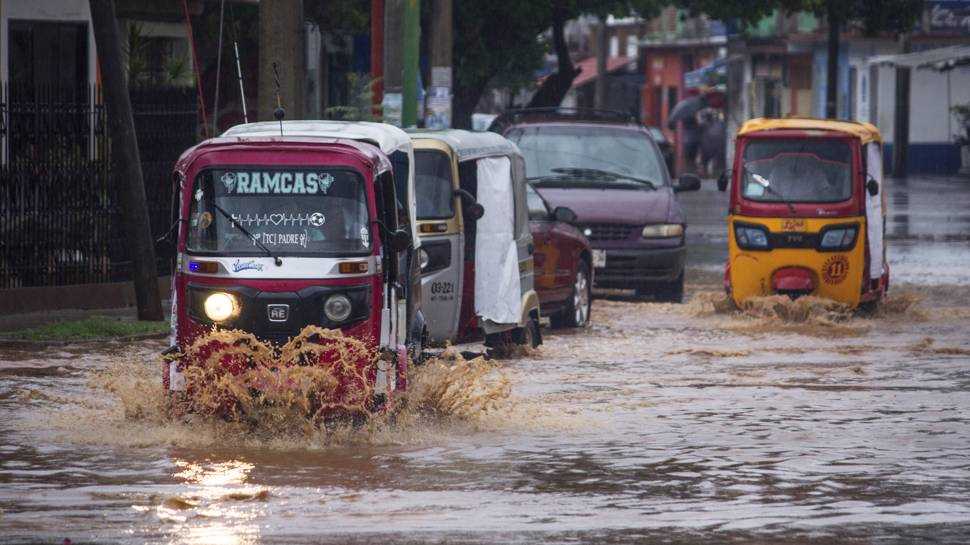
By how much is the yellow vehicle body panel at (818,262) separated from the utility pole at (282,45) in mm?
4889

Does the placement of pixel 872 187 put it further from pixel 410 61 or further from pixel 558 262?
→ pixel 410 61

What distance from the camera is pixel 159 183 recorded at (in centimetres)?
2111

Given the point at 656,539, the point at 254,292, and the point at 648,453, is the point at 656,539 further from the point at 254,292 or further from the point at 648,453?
the point at 254,292

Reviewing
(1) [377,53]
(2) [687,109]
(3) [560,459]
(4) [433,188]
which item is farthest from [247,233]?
(2) [687,109]

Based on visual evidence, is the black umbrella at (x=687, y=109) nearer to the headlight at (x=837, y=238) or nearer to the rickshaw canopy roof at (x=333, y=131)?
the headlight at (x=837, y=238)

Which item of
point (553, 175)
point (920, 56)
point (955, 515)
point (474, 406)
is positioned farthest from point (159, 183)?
point (920, 56)

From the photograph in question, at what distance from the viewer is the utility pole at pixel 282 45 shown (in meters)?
17.9

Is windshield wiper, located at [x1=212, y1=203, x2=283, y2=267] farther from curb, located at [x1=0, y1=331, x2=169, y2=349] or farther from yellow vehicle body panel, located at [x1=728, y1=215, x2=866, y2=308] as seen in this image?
yellow vehicle body panel, located at [x1=728, y1=215, x2=866, y2=308]

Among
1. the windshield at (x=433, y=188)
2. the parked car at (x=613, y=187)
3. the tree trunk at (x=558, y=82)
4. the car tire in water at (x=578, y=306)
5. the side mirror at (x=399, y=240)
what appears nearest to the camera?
the side mirror at (x=399, y=240)

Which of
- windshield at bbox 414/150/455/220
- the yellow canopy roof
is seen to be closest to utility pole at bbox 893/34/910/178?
the yellow canopy roof

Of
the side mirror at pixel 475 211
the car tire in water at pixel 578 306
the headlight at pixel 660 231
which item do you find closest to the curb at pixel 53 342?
the side mirror at pixel 475 211

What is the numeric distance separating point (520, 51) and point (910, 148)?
66.6 ft

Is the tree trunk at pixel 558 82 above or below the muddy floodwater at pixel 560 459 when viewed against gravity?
above

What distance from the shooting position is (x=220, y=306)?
1186cm
